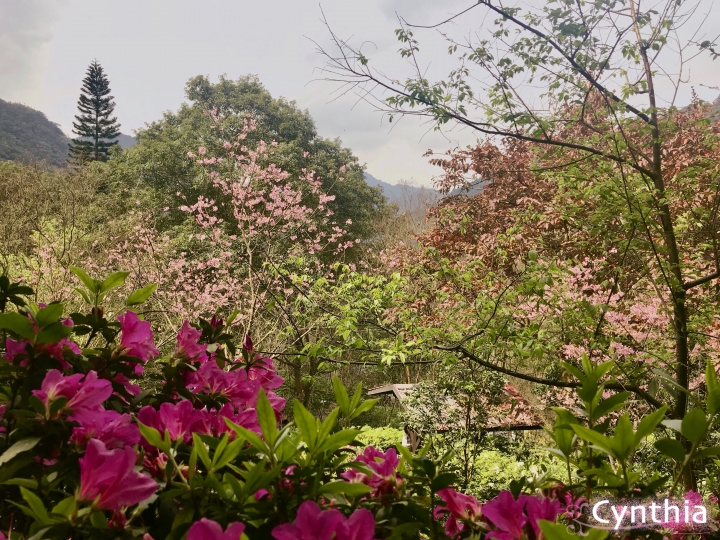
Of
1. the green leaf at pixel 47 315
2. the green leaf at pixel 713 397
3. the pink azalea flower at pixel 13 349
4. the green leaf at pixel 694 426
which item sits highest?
the green leaf at pixel 47 315

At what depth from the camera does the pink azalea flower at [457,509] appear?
1.66 ft

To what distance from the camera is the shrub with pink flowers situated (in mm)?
411

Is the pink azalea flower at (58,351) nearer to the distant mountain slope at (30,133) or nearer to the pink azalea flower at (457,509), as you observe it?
the pink azalea flower at (457,509)

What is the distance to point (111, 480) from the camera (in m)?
0.41

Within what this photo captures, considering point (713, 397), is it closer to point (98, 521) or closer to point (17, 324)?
point (98, 521)

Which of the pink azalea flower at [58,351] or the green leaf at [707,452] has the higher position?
the pink azalea flower at [58,351]

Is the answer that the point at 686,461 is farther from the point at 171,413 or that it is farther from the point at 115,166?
the point at 115,166

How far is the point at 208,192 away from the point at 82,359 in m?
10.9

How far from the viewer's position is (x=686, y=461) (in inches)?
16.8

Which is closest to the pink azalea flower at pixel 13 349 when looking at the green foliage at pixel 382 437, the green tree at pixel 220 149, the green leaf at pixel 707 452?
the green leaf at pixel 707 452

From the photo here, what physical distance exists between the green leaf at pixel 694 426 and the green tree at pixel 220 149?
10.7 meters

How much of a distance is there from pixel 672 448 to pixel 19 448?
24.8 inches

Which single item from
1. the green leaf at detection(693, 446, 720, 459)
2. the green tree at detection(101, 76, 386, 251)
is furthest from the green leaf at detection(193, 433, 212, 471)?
the green tree at detection(101, 76, 386, 251)

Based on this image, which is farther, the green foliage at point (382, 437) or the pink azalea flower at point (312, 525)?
the green foliage at point (382, 437)
